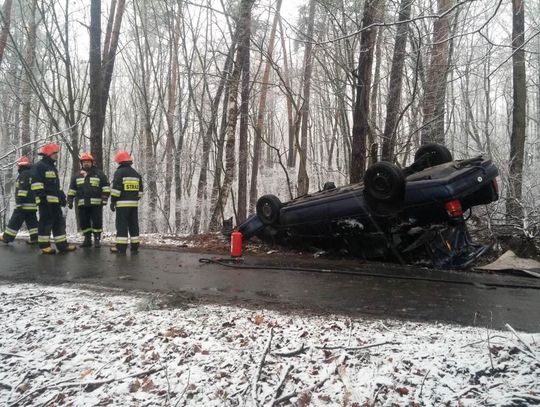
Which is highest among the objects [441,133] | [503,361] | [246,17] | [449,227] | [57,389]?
[246,17]

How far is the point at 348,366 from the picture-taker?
8.83 feet

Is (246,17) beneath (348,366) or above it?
above

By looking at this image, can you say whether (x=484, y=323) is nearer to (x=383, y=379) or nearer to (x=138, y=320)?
(x=383, y=379)

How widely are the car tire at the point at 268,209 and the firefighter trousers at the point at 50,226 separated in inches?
155

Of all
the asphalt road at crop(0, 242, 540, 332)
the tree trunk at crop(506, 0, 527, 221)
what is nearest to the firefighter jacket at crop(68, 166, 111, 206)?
the asphalt road at crop(0, 242, 540, 332)

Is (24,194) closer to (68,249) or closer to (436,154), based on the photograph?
(68,249)

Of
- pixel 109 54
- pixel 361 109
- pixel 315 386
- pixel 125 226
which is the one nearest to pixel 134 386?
pixel 315 386

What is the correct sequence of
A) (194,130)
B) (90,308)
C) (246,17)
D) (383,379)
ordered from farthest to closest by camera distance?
1. (194,130)
2. (246,17)
3. (90,308)
4. (383,379)

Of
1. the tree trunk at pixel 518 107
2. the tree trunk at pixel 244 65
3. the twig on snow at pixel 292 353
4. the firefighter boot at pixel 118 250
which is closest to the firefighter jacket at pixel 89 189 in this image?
the firefighter boot at pixel 118 250

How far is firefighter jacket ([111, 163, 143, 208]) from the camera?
23.0 ft

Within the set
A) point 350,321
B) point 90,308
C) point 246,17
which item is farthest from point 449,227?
point 246,17

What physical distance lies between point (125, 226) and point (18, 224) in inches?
134

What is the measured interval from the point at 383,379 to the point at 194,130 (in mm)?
24348

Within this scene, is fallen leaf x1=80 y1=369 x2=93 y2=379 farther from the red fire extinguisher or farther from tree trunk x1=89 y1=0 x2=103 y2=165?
tree trunk x1=89 y1=0 x2=103 y2=165
